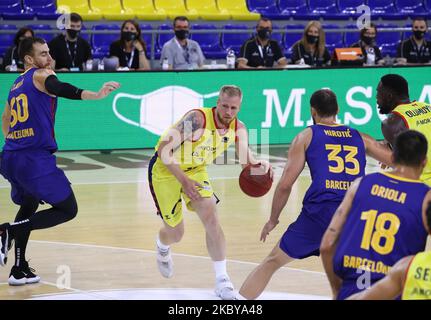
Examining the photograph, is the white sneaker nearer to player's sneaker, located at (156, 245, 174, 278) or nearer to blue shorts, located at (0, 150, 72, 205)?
player's sneaker, located at (156, 245, 174, 278)

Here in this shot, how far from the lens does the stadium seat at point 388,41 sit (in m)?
19.4

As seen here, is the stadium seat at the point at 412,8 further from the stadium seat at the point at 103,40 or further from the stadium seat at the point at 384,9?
the stadium seat at the point at 103,40

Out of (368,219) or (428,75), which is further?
(428,75)

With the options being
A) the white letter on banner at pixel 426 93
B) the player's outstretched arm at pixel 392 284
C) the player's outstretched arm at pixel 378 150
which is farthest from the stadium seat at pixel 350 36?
the player's outstretched arm at pixel 392 284

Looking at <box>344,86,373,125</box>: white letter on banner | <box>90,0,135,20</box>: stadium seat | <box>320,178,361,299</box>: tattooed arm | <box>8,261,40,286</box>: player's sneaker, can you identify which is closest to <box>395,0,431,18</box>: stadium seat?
<box>344,86,373,125</box>: white letter on banner

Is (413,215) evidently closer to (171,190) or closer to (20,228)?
(171,190)

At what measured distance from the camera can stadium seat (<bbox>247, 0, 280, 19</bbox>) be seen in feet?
62.7

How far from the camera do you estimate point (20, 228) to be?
8031 mm

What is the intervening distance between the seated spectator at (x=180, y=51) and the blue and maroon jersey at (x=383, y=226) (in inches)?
393

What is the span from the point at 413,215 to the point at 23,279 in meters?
4.01

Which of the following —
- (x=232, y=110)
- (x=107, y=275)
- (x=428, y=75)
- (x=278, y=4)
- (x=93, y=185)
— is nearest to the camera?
(x=232, y=110)
